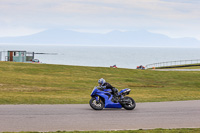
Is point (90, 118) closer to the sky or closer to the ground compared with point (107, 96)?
closer to the ground

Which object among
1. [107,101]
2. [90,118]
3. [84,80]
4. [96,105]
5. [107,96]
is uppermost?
[84,80]

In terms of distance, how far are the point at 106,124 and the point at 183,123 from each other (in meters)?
2.93

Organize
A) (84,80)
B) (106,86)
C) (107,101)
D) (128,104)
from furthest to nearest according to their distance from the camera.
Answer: (84,80)
(128,104)
(107,101)
(106,86)

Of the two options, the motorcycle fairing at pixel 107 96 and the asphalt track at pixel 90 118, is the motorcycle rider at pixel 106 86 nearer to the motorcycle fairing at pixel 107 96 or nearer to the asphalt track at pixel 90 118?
the motorcycle fairing at pixel 107 96

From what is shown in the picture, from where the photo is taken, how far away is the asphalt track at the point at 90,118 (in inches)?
474

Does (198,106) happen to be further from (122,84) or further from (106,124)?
(122,84)

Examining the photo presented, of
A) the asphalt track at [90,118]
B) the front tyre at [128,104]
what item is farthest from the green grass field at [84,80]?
the front tyre at [128,104]

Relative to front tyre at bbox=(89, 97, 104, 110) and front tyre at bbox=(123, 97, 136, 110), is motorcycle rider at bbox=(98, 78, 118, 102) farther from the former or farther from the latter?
front tyre at bbox=(89, 97, 104, 110)

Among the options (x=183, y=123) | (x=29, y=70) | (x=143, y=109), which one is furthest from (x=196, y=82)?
(x=183, y=123)

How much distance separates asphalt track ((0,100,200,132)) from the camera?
1205cm

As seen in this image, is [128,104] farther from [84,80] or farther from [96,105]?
[84,80]

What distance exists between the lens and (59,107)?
16406mm

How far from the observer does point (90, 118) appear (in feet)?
45.0

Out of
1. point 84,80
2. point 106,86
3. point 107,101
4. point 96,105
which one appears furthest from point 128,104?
point 84,80
